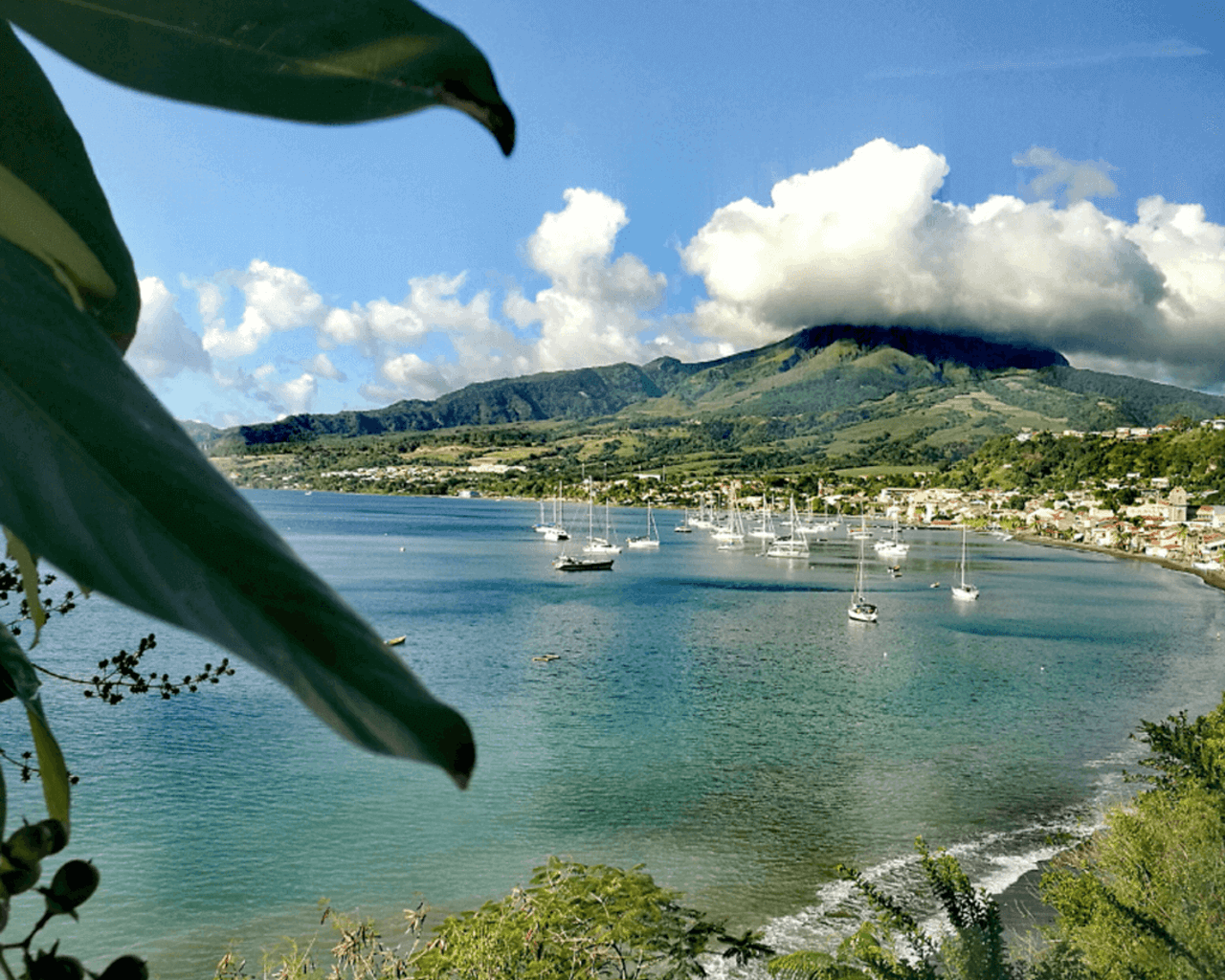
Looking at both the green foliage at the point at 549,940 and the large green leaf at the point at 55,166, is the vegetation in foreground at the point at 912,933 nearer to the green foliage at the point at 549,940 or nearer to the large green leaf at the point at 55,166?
the green foliage at the point at 549,940

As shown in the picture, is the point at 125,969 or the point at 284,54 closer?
the point at 284,54

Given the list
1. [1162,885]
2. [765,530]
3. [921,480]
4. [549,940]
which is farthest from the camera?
[921,480]

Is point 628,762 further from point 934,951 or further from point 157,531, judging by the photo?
point 157,531

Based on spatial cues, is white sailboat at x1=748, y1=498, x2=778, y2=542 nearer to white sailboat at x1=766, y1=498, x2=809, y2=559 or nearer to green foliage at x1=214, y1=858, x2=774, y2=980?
white sailboat at x1=766, y1=498, x2=809, y2=559

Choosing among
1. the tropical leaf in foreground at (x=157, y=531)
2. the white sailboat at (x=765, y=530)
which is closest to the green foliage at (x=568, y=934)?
the tropical leaf in foreground at (x=157, y=531)

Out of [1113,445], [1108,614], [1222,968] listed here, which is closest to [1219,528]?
[1113,445]

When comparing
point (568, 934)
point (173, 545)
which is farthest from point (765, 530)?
point (173, 545)

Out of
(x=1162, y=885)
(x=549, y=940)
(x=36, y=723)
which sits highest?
(x=36, y=723)
